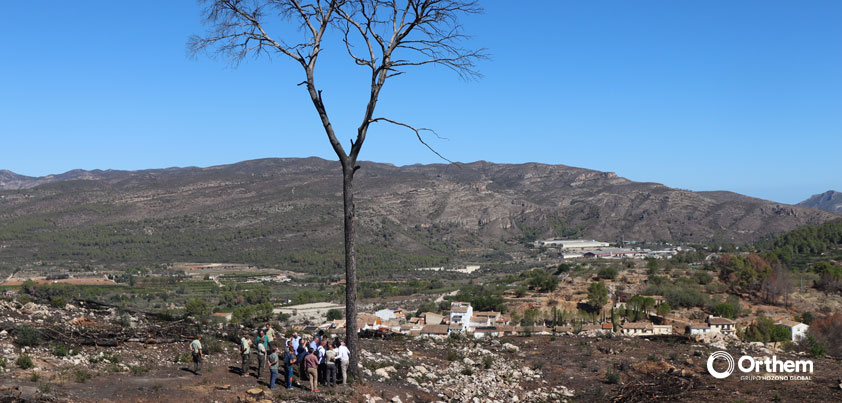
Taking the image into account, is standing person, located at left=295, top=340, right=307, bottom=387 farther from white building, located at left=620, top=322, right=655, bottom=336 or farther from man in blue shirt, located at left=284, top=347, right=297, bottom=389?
white building, located at left=620, top=322, right=655, bottom=336

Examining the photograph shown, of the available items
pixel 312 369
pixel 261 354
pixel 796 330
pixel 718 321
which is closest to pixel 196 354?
pixel 261 354

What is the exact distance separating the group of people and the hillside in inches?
3771

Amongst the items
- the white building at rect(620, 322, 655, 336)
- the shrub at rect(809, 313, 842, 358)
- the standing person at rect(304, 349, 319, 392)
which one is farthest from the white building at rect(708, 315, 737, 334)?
the standing person at rect(304, 349, 319, 392)

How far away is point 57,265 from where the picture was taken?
316 feet

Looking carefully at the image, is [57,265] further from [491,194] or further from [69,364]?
[491,194]

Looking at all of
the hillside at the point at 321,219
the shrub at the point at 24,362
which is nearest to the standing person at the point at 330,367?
the shrub at the point at 24,362

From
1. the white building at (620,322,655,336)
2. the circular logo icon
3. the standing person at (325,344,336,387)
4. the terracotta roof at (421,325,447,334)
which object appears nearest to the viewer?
the standing person at (325,344,336,387)

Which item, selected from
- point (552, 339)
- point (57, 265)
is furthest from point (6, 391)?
point (57, 265)

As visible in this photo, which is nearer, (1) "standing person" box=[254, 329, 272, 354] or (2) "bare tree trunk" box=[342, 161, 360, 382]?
(1) "standing person" box=[254, 329, 272, 354]

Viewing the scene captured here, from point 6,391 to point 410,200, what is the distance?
15386 cm

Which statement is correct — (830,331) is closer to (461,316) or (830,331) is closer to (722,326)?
(722,326)

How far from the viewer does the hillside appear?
116 metres

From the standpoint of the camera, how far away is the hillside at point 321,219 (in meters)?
116

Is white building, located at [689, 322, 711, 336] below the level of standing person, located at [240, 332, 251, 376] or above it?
below
